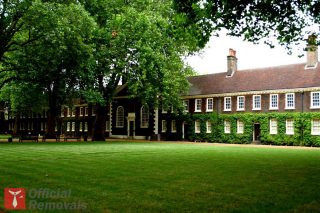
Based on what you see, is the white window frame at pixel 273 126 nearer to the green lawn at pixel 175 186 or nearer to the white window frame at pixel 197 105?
the white window frame at pixel 197 105

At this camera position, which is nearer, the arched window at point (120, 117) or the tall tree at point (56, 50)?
the tall tree at point (56, 50)

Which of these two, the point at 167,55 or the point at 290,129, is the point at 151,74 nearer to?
the point at 167,55

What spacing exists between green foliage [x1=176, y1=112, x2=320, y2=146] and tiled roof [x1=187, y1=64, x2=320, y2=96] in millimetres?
3112

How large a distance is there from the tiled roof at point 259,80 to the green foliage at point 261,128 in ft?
10.2

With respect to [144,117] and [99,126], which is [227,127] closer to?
[144,117]

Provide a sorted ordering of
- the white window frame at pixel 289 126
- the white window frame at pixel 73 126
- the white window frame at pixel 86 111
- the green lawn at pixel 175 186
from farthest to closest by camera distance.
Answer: the white window frame at pixel 73 126
the white window frame at pixel 86 111
the white window frame at pixel 289 126
the green lawn at pixel 175 186

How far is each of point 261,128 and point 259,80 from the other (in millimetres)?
6169

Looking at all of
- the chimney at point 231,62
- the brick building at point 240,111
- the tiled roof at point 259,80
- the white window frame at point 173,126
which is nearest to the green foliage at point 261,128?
the brick building at point 240,111

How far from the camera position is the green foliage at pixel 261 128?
125ft

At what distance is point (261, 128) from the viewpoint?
41625 millimetres

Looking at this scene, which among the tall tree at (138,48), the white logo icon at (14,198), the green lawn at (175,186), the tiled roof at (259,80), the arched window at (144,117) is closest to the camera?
the white logo icon at (14,198)

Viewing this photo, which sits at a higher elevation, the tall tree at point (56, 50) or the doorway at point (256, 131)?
the tall tree at point (56, 50)

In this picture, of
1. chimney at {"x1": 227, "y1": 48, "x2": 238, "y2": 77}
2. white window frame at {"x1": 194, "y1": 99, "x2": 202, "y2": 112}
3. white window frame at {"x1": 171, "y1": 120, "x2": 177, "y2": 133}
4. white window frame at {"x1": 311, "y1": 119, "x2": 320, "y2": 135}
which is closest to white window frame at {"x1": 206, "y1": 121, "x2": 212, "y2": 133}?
white window frame at {"x1": 194, "y1": 99, "x2": 202, "y2": 112}

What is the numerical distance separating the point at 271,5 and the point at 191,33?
329cm
